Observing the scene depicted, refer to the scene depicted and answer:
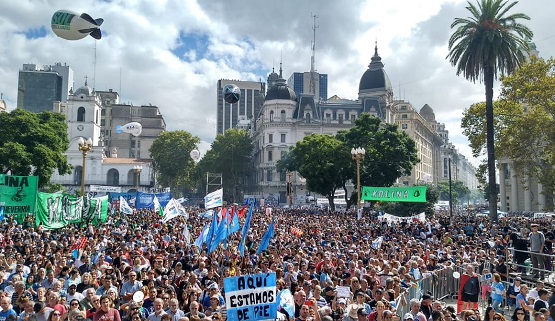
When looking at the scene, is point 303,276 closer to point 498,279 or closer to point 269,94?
point 498,279

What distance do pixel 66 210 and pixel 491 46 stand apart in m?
26.1

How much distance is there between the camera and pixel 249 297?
828cm

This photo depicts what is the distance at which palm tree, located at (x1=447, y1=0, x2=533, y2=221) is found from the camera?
32812mm

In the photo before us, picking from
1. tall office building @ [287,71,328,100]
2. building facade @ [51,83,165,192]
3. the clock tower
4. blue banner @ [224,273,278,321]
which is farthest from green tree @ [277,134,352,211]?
tall office building @ [287,71,328,100]

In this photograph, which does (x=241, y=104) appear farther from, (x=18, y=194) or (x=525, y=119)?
(x=18, y=194)

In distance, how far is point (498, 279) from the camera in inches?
527

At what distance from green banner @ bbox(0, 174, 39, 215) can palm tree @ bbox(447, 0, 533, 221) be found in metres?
25.2

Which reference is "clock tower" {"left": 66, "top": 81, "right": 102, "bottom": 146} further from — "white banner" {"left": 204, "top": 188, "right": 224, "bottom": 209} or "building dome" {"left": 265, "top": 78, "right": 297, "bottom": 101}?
"white banner" {"left": 204, "top": 188, "right": 224, "bottom": 209}

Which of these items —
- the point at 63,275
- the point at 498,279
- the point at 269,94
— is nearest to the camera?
the point at 63,275

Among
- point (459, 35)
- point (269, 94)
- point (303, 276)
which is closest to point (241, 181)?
point (269, 94)

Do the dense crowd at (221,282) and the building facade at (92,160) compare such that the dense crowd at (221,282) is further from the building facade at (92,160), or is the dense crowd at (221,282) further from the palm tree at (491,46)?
the building facade at (92,160)

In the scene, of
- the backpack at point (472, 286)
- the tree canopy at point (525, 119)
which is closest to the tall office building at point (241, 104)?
the tree canopy at point (525, 119)

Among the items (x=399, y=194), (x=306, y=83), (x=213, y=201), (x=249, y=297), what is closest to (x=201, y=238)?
(x=213, y=201)

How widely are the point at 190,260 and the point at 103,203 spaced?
1437 centimetres
